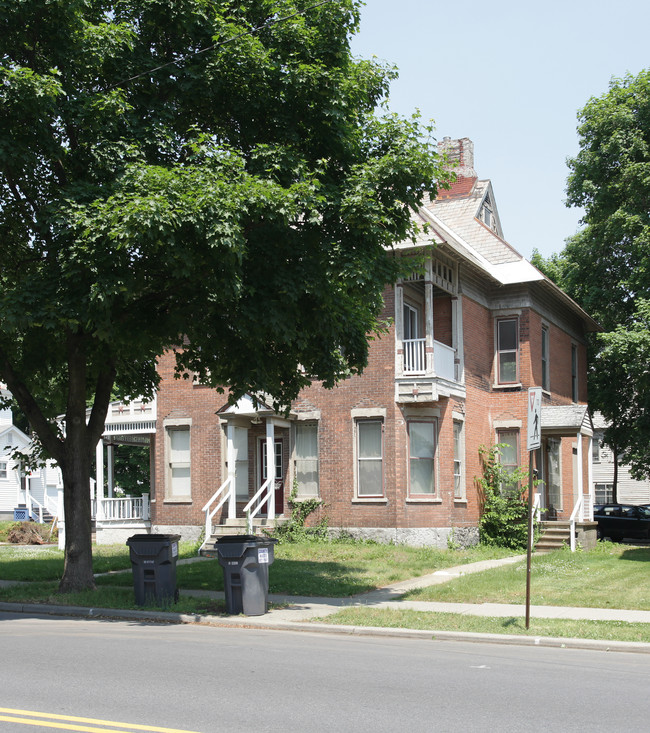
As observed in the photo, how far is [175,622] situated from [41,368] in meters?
5.83

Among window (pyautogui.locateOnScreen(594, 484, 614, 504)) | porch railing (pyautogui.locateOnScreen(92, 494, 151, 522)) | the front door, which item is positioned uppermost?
the front door

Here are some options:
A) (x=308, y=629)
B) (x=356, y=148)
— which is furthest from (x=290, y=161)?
(x=308, y=629)

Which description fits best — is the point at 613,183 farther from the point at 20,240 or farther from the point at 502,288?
the point at 20,240

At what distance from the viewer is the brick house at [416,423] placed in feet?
74.4

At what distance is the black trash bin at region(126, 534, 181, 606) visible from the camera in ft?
44.4

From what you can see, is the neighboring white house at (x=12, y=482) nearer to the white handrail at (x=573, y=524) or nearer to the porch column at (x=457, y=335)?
the porch column at (x=457, y=335)

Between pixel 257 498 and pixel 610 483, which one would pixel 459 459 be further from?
pixel 610 483

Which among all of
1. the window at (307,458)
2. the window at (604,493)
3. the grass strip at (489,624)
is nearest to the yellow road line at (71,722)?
the grass strip at (489,624)

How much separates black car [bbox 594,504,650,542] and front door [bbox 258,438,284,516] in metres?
14.4

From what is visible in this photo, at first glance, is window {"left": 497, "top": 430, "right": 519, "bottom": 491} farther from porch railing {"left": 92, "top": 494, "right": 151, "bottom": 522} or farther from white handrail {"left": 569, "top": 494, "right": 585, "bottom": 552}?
porch railing {"left": 92, "top": 494, "right": 151, "bottom": 522}

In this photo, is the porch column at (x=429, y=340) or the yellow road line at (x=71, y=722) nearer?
the yellow road line at (x=71, y=722)

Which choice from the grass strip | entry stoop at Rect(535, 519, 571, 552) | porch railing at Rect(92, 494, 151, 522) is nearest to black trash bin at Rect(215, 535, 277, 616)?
the grass strip

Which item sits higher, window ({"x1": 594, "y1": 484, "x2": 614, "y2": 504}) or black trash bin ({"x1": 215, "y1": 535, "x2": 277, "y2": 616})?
black trash bin ({"x1": 215, "y1": 535, "x2": 277, "y2": 616})

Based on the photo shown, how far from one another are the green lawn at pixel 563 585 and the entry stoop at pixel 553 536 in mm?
2519
